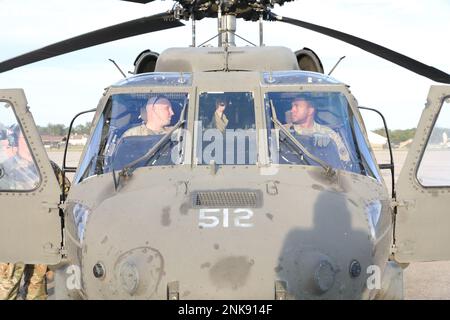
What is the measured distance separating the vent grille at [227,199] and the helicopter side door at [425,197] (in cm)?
155

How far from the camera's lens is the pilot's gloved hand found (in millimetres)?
4989

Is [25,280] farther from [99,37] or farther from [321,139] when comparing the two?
[321,139]

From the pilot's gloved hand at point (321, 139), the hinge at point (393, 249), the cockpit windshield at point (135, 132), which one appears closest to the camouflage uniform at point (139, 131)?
the cockpit windshield at point (135, 132)

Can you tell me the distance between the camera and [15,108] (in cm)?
538

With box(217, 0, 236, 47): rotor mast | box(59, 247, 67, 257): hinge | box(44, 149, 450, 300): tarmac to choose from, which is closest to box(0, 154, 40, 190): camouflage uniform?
box(59, 247, 67, 257): hinge

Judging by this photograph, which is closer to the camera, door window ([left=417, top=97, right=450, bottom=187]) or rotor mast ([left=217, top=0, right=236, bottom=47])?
door window ([left=417, top=97, right=450, bottom=187])

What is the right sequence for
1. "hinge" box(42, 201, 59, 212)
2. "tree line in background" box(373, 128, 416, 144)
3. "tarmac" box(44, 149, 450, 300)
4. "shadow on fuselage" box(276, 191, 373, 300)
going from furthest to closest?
"tarmac" box(44, 149, 450, 300) → "tree line in background" box(373, 128, 416, 144) → "hinge" box(42, 201, 59, 212) → "shadow on fuselage" box(276, 191, 373, 300)

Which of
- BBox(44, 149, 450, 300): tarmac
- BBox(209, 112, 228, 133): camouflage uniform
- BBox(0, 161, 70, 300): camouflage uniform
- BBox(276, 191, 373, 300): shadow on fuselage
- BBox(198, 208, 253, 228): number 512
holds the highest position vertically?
BBox(209, 112, 228, 133): camouflage uniform

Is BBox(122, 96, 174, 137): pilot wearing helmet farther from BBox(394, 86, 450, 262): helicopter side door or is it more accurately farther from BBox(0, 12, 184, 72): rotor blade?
BBox(0, 12, 184, 72): rotor blade

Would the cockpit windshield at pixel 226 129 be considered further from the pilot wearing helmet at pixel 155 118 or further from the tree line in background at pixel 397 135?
the tree line in background at pixel 397 135

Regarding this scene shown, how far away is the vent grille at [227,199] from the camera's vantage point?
407cm

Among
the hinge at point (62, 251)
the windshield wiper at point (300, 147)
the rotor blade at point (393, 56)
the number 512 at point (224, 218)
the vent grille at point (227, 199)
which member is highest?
the rotor blade at point (393, 56)

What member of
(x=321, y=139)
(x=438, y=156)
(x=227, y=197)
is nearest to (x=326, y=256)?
(x=227, y=197)

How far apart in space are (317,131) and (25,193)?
226 centimetres
